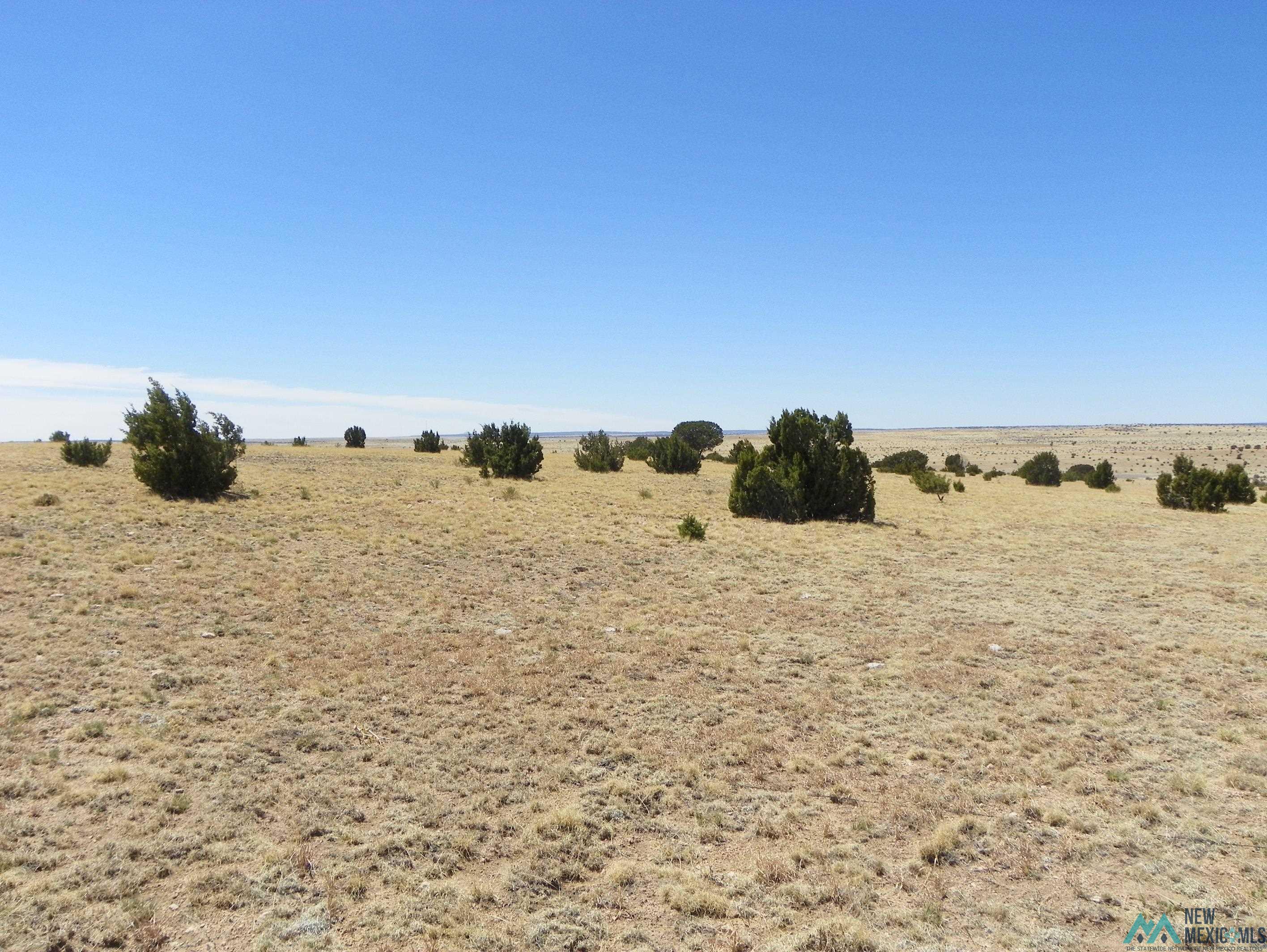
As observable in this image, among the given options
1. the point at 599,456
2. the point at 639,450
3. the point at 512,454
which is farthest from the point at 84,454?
the point at 639,450

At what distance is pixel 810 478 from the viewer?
2134 centimetres

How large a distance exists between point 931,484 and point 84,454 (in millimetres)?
33203

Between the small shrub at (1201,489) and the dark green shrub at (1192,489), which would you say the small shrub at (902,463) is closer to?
the dark green shrub at (1192,489)

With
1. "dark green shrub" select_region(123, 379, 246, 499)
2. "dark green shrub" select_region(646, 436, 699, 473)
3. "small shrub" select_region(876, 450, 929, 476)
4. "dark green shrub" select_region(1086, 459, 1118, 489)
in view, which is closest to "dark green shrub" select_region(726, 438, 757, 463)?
"dark green shrub" select_region(646, 436, 699, 473)

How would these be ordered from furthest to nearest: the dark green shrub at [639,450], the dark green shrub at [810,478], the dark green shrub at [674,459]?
1. the dark green shrub at [639,450]
2. the dark green shrub at [674,459]
3. the dark green shrub at [810,478]

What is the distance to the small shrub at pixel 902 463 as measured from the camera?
41.8 meters

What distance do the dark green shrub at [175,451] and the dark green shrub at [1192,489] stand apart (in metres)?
33.5

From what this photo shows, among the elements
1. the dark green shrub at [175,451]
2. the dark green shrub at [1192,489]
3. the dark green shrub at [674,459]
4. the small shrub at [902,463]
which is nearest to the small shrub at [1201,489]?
the dark green shrub at [1192,489]

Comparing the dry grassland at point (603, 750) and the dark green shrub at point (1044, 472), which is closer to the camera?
the dry grassland at point (603, 750)

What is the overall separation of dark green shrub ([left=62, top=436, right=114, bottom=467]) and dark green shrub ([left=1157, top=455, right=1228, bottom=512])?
40.6 metres

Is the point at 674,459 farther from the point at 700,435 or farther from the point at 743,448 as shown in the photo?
the point at 700,435

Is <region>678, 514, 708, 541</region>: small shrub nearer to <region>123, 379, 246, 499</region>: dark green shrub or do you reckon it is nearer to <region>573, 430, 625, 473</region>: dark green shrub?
<region>123, 379, 246, 499</region>: dark green shrub

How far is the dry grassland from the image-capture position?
418 cm

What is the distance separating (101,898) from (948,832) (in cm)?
551
